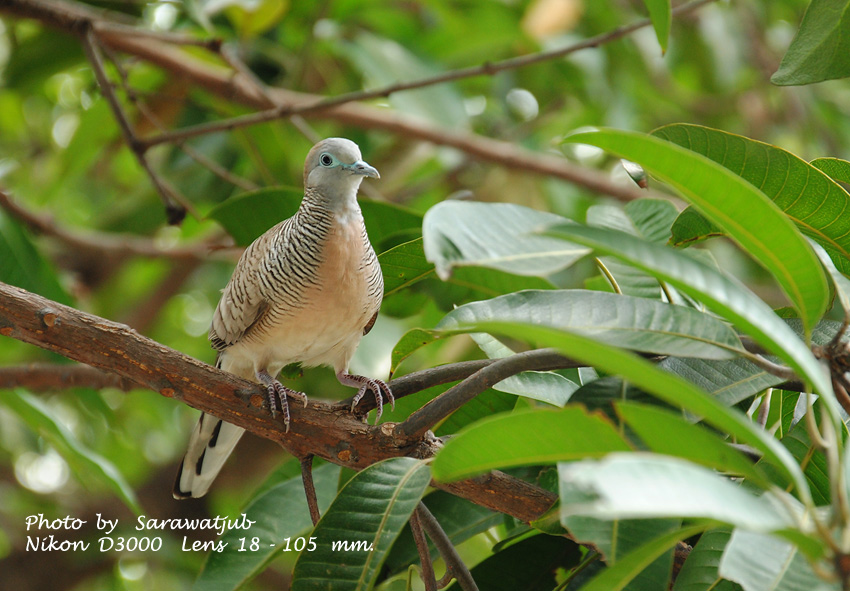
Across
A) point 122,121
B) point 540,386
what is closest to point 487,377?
point 540,386

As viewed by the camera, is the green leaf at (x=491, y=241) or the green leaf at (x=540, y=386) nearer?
the green leaf at (x=491, y=241)

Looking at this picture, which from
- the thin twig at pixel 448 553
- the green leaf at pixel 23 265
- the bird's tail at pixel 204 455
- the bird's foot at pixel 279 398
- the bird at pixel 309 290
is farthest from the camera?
the bird's tail at pixel 204 455

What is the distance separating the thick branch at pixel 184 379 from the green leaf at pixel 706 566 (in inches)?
19.5

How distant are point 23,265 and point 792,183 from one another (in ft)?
6.60

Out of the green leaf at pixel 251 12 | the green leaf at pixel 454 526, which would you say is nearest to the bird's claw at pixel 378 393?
the green leaf at pixel 454 526

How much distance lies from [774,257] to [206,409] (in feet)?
3.66

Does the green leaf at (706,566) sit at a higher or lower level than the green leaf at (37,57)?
lower

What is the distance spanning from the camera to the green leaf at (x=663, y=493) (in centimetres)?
60

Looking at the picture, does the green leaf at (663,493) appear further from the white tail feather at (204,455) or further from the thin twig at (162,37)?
the thin twig at (162,37)

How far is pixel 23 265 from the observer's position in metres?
2.14

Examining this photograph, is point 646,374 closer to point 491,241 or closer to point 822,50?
point 491,241

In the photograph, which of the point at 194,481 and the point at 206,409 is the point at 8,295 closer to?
the point at 206,409

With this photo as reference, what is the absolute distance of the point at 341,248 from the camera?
1.87m

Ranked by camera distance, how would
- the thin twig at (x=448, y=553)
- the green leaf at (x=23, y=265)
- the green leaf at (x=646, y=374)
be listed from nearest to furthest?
1. the green leaf at (x=646, y=374)
2. the thin twig at (x=448, y=553)
3. the green leaf at (x=23, y=265)
